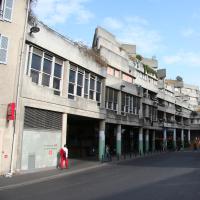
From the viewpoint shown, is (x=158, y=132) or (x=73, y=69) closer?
(x=73, y=69)

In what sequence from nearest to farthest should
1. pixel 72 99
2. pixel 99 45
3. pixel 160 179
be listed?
pixel 160 179 < pixel 72 99 < pixel 99 45

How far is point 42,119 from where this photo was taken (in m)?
20.8

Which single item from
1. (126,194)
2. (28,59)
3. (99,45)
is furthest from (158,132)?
(126,194)

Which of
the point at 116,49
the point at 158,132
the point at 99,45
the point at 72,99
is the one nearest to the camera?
the point at 72,99

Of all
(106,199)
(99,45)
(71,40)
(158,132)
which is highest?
(99,45)

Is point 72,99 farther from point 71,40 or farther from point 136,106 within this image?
point 136,106

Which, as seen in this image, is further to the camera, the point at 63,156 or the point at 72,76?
the point at 72,76

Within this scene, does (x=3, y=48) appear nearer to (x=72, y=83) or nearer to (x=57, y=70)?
(x=57, y=70)

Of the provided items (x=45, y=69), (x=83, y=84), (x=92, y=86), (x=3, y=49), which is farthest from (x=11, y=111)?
(x=92, y=86)

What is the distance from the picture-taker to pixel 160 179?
49.1 ft

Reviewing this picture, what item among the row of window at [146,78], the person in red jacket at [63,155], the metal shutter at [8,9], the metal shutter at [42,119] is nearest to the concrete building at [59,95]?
A: the metal shutter at [42,119]

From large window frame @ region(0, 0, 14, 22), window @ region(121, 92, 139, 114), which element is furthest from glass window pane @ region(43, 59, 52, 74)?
window @ region(121, 92, 139, 114)

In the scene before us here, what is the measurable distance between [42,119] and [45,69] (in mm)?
3380

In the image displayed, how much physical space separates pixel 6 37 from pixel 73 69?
7.49 meters
